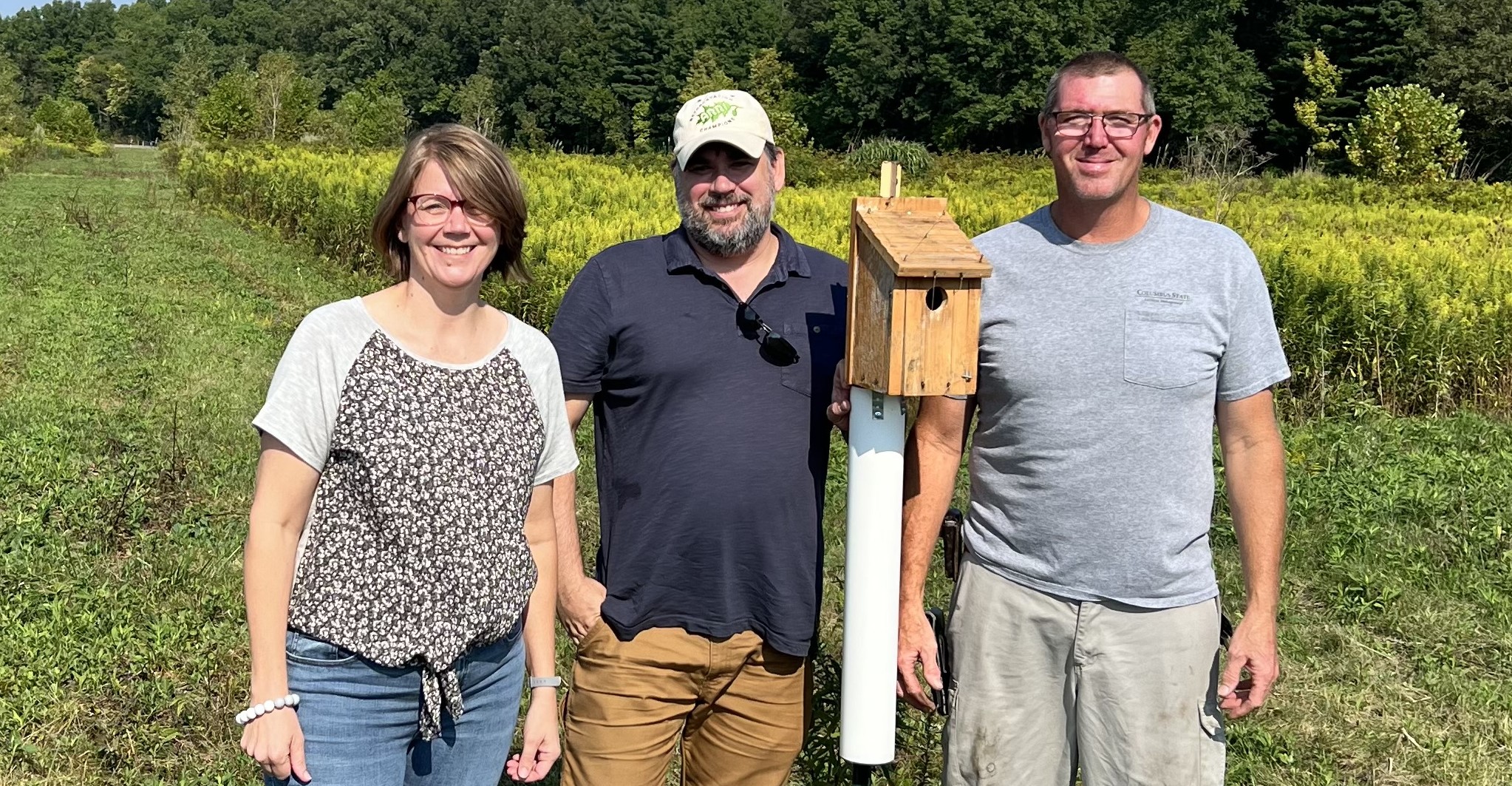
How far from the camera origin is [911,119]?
64875 mm

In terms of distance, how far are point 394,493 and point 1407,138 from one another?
30.1 m

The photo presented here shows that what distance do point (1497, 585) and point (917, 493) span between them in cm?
446

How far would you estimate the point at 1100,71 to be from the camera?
249 cm

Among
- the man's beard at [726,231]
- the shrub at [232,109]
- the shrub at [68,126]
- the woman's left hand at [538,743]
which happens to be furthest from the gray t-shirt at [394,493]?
the shrub at [68,126]

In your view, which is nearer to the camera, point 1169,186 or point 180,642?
point 180,642

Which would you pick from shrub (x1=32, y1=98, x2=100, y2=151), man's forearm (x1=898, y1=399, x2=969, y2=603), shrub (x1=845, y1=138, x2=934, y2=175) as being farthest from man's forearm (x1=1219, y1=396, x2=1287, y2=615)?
shrub (x1=32, y1=98, x2=100, y2=151)

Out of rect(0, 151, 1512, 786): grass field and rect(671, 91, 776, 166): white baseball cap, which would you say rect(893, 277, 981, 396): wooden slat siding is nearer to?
rect(671, 91, 776, 166): white baseball cap

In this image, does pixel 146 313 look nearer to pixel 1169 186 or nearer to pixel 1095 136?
pixel 1095 136

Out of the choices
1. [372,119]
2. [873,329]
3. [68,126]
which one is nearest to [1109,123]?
[873,329]

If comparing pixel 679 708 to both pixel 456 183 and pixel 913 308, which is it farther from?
pixel 456 183

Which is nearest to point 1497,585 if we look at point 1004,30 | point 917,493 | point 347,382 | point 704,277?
point 917,493

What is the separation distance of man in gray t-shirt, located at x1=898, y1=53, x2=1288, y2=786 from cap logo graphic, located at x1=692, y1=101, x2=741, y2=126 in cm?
62

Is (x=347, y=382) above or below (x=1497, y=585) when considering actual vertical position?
→ above

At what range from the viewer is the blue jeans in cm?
204
